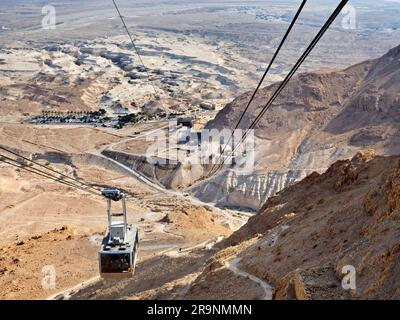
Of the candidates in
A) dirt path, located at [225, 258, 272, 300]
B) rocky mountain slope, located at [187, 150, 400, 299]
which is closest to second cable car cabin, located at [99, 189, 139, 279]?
rocky mountain slope, located at [187, 150, 400, 299]

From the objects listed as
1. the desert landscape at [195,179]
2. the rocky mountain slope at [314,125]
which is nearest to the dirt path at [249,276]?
the desert landscape at [195,179]

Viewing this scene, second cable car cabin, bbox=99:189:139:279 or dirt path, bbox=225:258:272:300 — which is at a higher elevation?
second cable car cabin, bbox=99:189:139:279

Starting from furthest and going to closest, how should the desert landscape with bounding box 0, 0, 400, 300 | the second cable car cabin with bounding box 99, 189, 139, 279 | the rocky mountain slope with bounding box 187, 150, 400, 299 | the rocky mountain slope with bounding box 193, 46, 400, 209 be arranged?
the rocky mountain slope with bounding box 193, 46, 400, 209 → the desert landscape with bounding box 0, 0, 400, 300 → the second cable car cabin with bounding box 99, 189, 139, 279 → the rocky mountain slope with bounding box 187, 150, 400, 299

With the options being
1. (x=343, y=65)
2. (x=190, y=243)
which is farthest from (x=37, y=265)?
(x=343, y=65)

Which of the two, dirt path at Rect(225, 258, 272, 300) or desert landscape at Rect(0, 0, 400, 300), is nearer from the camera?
dirt path at Rect(225, 258, 272, 300)

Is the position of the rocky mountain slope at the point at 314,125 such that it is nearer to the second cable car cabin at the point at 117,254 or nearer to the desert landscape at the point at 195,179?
the desert landscape at the point at 195,179

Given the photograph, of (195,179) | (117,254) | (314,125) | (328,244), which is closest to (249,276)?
(328,244)

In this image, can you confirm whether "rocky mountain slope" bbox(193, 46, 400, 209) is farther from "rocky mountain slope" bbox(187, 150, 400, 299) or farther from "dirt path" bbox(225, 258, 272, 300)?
"dirt path" bbox(225, 258, 272, 300)
